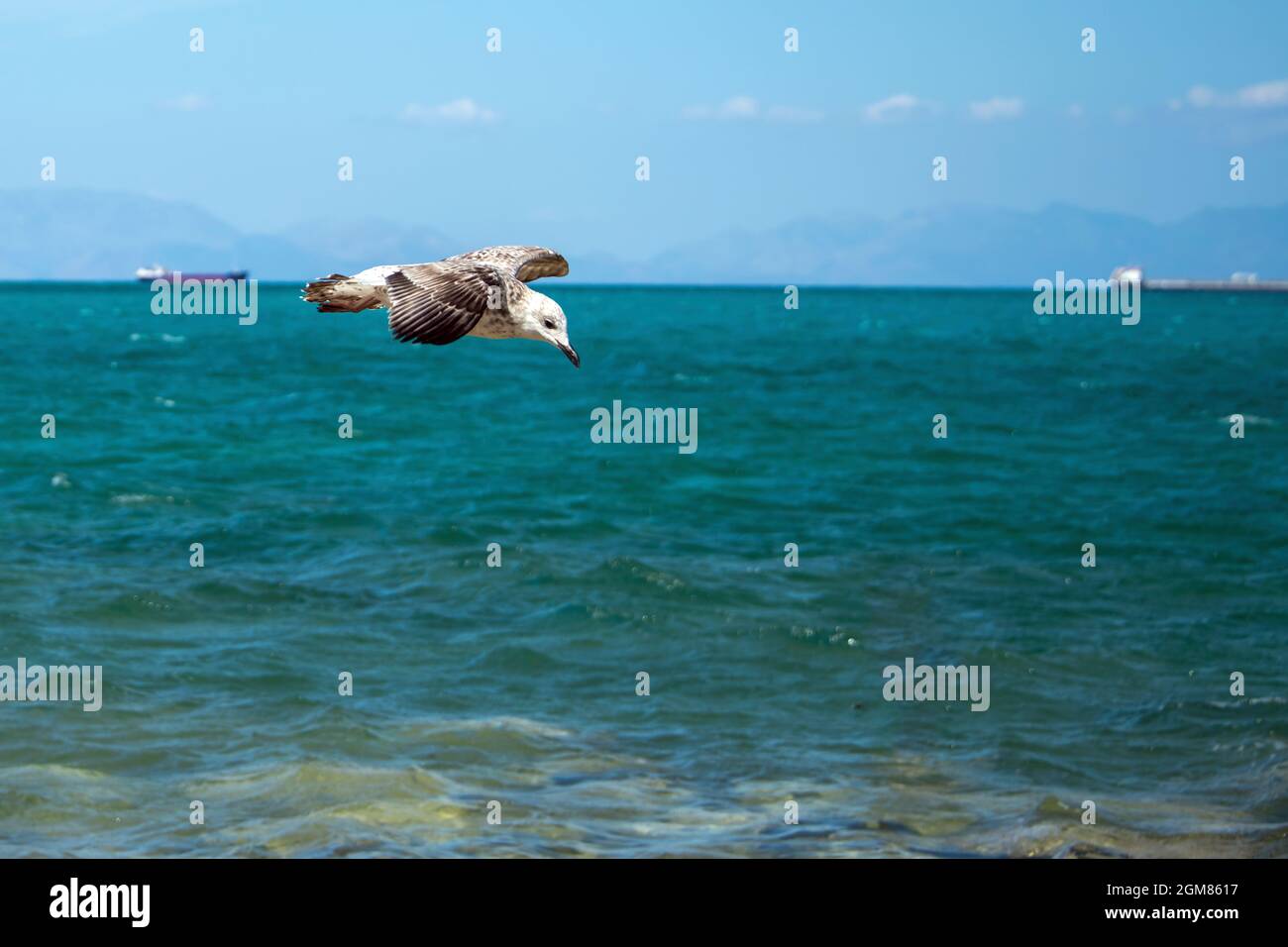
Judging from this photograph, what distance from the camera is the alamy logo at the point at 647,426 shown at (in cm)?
4609

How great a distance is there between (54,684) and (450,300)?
16.9 m

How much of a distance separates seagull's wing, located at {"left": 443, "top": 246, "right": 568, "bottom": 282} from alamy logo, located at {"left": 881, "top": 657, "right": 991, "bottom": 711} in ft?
49.4

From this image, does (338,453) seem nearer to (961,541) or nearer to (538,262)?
(961,541)

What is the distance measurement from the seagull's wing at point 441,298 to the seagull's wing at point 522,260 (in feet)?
0.60

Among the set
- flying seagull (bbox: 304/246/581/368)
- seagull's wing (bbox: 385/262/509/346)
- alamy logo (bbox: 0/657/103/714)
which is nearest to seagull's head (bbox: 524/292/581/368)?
flying seagull (bbox: 304/246/581/368)

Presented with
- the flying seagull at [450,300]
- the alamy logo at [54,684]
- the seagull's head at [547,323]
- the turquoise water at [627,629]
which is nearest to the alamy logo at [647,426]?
the turquoise water at [627,629]

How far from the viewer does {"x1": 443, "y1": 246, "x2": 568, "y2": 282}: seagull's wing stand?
7072 millimetres

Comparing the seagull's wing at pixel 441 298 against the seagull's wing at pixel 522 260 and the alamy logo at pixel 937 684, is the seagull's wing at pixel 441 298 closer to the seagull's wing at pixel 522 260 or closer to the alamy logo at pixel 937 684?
the seagull's wing at pixel 522 260

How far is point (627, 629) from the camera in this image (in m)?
24.8

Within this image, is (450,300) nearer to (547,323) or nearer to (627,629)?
(547,323)

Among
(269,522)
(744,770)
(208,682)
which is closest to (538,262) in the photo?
(744,770)

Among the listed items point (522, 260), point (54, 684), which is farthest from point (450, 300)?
point (54, 684)

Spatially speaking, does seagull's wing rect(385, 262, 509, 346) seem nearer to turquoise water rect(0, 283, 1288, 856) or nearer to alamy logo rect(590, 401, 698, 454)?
turquoise water rect(0, 283, 1288, 856)

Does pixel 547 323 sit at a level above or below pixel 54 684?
above
